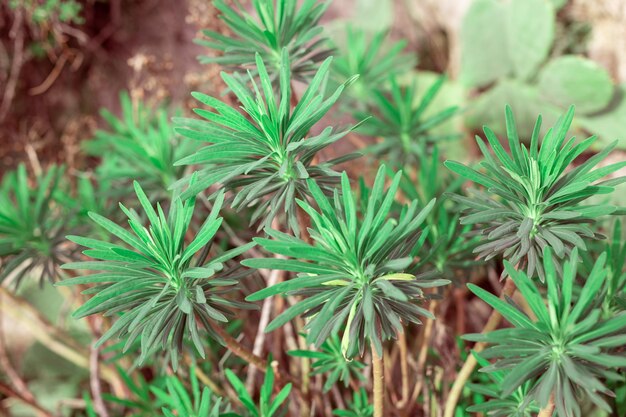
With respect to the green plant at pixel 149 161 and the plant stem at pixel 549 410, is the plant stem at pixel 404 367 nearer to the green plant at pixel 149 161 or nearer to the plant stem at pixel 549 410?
the plant stem at pixel 549 410

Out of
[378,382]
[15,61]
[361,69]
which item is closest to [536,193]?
[378,382]

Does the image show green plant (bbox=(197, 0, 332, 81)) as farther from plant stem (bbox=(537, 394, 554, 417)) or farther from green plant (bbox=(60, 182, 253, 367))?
plant stem (bbox=(537, 394, 554, 417))

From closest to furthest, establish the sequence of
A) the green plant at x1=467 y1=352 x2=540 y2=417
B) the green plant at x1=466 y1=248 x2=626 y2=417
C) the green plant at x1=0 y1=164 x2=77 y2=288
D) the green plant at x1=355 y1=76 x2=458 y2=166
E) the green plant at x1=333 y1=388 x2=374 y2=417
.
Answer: the green plant at x1=466 y1=248 x2=626 y2=417 < the green plant at x1=467 y1=352 x2=540 y2=417 < the green plant at x1=333 y1=388 x2=374 y2=417 < the green plant at x1=0 y1=164 x2=77 y2=288 < the green plant at x1=355 y1=76 x2=458 y2=166

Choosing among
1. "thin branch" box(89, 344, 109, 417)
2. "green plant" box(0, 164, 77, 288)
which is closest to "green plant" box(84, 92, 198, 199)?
"green plant" box(0, 164, 77, 288)

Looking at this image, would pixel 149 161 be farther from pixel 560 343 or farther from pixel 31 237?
pixel 560 343

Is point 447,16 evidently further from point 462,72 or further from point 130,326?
point 130,326
